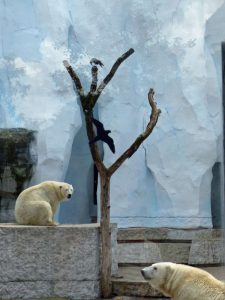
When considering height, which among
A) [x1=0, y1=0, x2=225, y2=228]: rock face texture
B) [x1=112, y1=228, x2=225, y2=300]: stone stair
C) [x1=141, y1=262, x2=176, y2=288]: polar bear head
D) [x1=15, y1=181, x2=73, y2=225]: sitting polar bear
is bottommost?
[x1=112, y1=228, x2=225, y2=300]: stone stair

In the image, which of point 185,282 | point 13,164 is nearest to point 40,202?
point 185,282

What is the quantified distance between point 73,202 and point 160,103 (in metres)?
2.34

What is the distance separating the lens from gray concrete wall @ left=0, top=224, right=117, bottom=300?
275 inches

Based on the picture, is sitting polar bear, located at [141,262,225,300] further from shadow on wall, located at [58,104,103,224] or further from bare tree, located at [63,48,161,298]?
shadow on wall, located at [58,104,103,224]

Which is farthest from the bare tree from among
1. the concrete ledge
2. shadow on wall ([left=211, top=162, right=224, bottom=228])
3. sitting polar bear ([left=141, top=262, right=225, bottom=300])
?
shadow on wall ([left=211, top=162, right=224, bottom=228])

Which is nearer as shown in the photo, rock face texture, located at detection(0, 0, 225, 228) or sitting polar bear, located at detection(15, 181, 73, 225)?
sitting polar bear, located at detection(15, 181, 73, 225)

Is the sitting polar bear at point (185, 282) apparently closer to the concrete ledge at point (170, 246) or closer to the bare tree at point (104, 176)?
the bare tree at point (104, 176)

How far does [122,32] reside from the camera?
1138cm

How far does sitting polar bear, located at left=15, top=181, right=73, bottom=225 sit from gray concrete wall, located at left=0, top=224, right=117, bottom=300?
21 centimetres

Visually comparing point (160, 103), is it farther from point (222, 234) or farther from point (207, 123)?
point (222, 234)

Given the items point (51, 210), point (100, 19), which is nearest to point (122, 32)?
point (100, 19)

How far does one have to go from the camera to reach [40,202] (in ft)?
23.6

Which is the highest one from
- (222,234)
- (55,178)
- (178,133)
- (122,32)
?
(122,32)

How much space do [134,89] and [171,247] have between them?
9.36 feet
